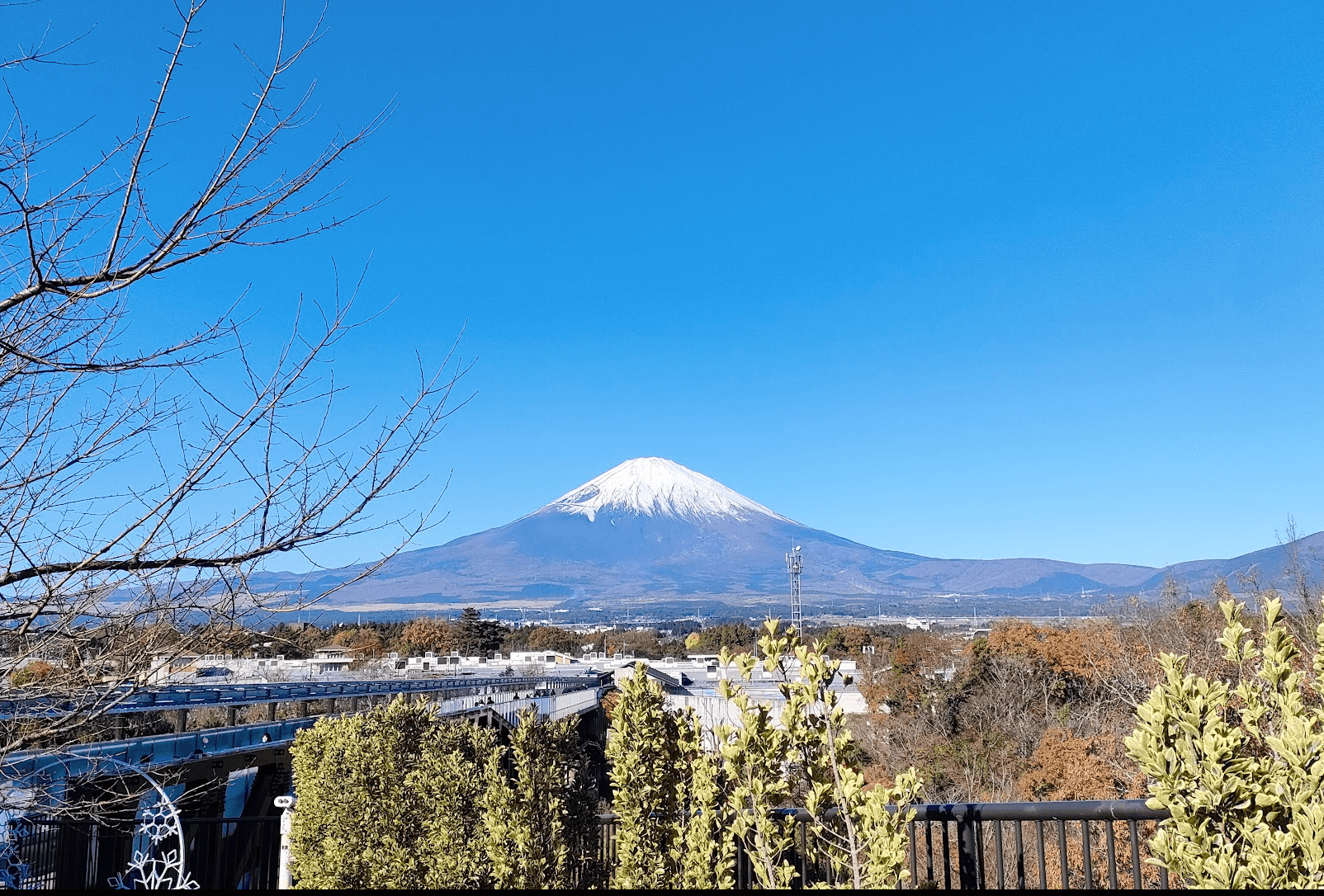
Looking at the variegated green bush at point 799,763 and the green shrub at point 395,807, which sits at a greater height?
the variegated green bush at point 799,763

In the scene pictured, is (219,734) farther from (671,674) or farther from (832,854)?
(671,674)

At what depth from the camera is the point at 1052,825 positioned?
12570mm

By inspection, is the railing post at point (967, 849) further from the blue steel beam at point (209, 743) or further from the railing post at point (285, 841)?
the blue steel beam at point (209, 743)

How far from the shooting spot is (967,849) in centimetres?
357

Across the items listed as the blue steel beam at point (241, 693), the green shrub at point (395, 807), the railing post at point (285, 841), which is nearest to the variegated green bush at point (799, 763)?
the blue steel beam at point (241, 693)

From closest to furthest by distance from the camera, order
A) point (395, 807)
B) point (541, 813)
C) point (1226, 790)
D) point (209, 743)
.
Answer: point (1226, 790) < point (541, 813) < point (395, 807) < point (209, 743)

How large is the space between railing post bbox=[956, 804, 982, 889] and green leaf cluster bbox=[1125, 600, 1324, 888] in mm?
854

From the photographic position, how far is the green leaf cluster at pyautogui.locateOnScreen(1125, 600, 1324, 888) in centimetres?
234

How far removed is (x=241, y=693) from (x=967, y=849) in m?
19.3

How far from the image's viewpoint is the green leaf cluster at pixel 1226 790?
2.34 meters

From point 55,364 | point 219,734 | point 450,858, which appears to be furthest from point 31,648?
point 219,734

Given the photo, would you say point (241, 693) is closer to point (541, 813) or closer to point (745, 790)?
point (541, 813)

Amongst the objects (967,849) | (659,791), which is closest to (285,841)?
(659,791)

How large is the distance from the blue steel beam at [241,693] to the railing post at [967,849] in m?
3.08
